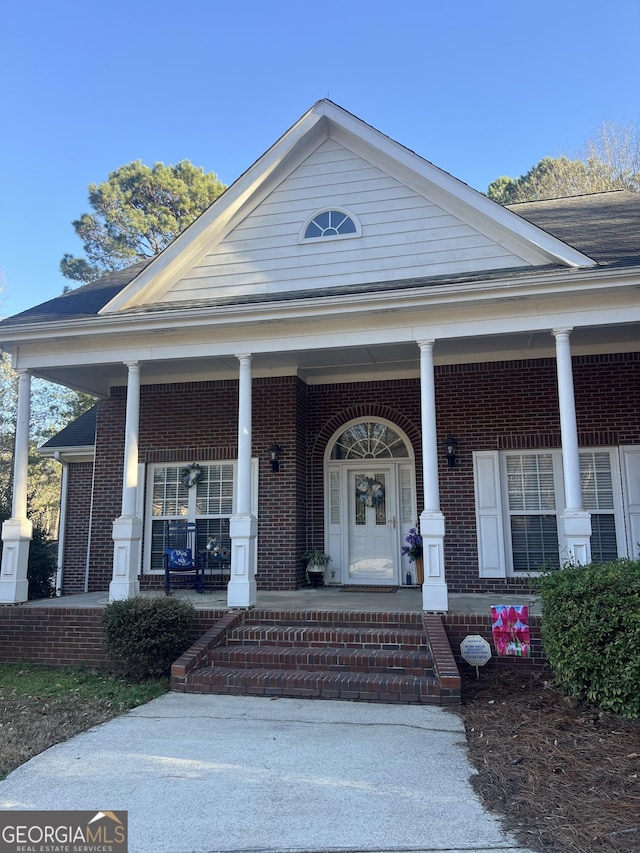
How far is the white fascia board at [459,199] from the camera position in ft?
24.0

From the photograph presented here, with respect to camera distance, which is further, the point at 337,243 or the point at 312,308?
the point at 337,243

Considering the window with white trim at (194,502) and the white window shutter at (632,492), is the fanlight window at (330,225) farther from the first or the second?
the white window shutter at (632,492)

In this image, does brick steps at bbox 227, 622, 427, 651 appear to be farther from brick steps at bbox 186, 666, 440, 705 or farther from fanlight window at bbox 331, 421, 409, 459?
fanlight window at bbox 331, 421, 409, 459

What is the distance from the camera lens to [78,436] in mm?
12547

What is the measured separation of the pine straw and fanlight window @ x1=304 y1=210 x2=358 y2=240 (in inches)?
234

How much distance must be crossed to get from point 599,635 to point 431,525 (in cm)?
223

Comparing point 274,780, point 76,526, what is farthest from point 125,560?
point 76,526

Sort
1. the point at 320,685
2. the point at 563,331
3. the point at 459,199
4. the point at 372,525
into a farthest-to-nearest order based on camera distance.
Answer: the point at 372,525, the point at 459,199, the point at 563,331, the point at 320,685

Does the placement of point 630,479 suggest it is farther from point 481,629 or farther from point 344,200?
point 344,200

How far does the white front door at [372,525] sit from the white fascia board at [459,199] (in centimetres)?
383

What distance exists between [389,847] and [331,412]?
7.33 meters

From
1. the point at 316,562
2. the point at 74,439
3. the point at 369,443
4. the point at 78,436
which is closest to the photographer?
the point at 316,562

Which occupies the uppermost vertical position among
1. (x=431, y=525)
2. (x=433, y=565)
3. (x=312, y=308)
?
(x=312, y=308)

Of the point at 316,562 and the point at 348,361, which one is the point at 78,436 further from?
the point at 348,361
